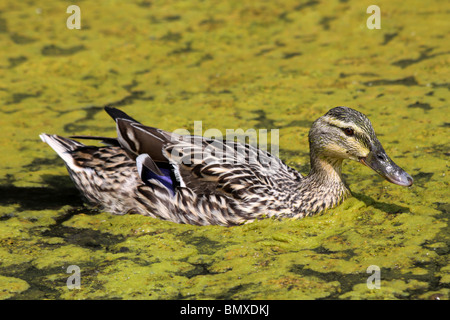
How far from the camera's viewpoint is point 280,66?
35.8 feet

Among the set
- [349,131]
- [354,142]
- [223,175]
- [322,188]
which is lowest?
[322,188]

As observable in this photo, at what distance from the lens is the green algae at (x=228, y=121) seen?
5922mm

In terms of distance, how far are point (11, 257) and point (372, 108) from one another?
5.19 m

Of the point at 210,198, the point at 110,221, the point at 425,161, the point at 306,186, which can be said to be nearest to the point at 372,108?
the point at 425,161

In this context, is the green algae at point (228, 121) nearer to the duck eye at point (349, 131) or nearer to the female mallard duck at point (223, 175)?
the female mallard duck at point (223, 175)

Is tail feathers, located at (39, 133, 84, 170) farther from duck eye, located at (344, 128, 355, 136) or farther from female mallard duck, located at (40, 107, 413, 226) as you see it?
duck eye, located at (344, 128, 355, 136)

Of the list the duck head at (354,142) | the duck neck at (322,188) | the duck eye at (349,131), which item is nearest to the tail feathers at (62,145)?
the duck neck at (322,188)

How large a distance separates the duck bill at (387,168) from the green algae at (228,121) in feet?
1.49

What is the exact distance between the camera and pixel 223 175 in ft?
22.4

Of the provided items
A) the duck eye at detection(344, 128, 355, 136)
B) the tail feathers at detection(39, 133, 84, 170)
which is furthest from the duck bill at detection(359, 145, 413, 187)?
the tail feathers at detection(39, 133, 84, 170)

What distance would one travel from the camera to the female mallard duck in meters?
6.62

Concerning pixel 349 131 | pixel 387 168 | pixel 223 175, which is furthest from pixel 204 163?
pixel 387 168

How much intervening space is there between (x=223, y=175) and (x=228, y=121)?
251 cm

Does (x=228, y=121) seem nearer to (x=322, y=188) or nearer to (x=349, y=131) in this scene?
(x=322, y=188)
